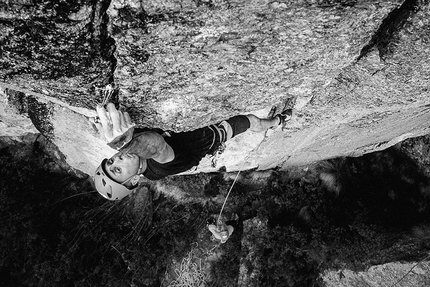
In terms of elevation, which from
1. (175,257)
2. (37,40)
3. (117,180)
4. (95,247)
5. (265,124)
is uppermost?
(37,40)

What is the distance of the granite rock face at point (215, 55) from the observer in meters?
1.49

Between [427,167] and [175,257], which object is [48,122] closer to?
[175,257]

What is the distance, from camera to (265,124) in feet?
9.86

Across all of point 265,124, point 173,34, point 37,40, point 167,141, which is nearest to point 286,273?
point 265,124

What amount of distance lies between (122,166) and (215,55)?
96cm

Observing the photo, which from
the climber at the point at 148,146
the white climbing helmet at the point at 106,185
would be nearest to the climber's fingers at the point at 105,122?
the climber at the point at 148,146

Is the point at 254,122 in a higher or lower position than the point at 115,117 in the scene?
lower

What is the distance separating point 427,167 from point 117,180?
3.84 meters

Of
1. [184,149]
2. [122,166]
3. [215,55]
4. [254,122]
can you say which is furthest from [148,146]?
[254,122]

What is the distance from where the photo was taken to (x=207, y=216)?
15.6 feet

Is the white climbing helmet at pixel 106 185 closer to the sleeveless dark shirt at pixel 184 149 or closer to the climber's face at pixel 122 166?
the climber's face at pixel 122 166

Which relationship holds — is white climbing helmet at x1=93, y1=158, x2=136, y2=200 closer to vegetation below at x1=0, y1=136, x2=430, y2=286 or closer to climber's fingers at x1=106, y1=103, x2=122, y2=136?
climber's fingers at x1=106, y1=103, x2=122, y2=136

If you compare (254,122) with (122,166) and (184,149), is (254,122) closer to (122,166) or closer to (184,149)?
(184,149)

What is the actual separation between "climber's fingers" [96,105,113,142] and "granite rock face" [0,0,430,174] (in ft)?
0.28
